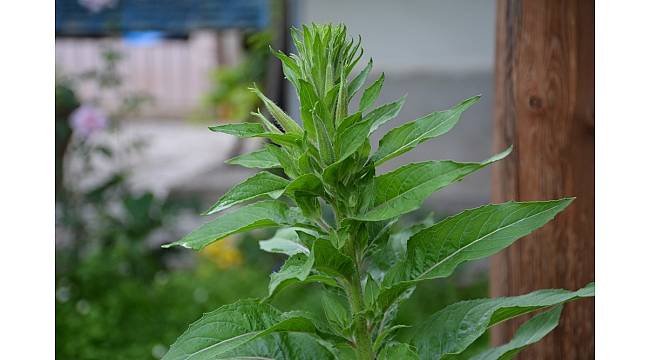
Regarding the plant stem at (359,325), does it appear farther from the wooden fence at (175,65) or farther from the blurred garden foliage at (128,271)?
the wooden fence at (175,65)

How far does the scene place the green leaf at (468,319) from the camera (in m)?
1.05

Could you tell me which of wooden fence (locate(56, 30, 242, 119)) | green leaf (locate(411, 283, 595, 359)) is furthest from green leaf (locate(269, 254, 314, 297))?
wooden fence (locate(56, 30, 242, 119))

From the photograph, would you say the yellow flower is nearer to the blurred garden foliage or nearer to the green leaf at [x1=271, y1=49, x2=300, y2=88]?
the blurred garden foliage

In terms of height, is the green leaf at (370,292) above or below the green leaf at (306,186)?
below

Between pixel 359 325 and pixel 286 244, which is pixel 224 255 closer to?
pixel 286 244

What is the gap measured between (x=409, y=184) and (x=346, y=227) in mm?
87

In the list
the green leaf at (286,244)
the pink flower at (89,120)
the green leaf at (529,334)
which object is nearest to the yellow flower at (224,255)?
→ the pink flower at (89,120)

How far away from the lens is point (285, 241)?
1197 mm

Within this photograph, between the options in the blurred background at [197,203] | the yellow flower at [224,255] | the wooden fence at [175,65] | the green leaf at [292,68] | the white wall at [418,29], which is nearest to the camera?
the green leaf at [292,68]

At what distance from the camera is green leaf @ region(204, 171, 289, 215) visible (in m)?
1.03

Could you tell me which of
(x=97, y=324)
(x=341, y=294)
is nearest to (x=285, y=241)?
(x=341, y=294)

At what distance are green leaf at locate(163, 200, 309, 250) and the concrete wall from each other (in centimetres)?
303

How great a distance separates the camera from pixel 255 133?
1.04m

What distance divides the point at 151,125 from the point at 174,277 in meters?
9.35
